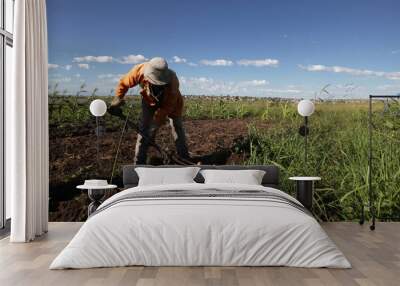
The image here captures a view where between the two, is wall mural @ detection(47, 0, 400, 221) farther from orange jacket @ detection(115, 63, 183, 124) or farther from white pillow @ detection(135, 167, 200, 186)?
white pillow @ detection(135, 167, 200, 186)

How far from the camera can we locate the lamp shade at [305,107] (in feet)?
24.8

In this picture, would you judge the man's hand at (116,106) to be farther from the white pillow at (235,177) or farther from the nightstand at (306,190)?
the nightstand at (306,190)

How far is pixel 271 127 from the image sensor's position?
8.07 m

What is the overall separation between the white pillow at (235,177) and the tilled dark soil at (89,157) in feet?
2.40

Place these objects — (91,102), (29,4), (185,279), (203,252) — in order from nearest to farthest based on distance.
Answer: (185,279) < (203,252) < (29,4) < (91,102)

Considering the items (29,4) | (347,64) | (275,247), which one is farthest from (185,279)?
(347,64)

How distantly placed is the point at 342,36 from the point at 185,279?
4.91 m

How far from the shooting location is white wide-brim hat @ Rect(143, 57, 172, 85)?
7.85 meters

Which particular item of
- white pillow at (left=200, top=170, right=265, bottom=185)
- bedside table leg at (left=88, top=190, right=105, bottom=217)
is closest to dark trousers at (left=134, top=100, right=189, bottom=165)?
white pillow at (left=200, top=170, right=265, bottom=185)

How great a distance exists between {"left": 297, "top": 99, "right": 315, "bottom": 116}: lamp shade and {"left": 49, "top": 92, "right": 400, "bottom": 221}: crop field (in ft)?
1.52

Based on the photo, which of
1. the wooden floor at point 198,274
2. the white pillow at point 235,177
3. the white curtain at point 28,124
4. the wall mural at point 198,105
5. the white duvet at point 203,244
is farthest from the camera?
the wall mural at point 198,105

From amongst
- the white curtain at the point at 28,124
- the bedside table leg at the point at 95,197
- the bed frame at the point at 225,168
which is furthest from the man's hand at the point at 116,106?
the white curtain at the point at 28,124

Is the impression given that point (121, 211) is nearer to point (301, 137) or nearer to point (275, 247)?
point (275, 247)

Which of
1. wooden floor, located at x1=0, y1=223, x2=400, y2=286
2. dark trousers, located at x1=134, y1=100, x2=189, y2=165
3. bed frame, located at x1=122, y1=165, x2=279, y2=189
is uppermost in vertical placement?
dark trousers, located at x1=134, y1=100, x2=189, y2=165
